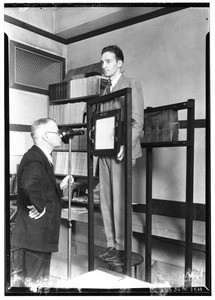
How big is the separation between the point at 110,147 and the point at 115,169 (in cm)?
19

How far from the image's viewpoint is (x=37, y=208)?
187 cm

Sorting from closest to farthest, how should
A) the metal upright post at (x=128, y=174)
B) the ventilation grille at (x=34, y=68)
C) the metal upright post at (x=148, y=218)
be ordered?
the metal upright post at (x=128, y=174) → the metal upright post at (x=148, y=218) → the ventilation grille at (x=34, y=68)

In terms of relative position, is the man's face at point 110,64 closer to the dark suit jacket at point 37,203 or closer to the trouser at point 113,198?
the trouser at point 113,198

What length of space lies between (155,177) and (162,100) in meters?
0.77

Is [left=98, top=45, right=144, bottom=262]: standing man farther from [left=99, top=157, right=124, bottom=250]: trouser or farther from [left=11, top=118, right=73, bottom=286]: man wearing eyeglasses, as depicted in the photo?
[left=11, top=118, right=73, bottom=286]: man wearing eyeglasses

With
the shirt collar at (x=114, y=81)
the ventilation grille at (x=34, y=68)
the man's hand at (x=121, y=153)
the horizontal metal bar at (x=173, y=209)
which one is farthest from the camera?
the ventilation grille at (x=34, y=68)

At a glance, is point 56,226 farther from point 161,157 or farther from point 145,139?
point 161,157

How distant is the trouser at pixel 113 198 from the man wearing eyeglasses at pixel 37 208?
1.09 ft

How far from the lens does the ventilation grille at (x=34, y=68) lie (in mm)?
3046

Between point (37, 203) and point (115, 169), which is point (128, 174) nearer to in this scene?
point (115, 169)

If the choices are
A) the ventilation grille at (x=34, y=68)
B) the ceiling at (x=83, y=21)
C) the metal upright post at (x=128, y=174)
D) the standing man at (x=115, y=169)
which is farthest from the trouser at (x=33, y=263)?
the ceiling at (x=83, y=21)

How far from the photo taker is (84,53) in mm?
3377

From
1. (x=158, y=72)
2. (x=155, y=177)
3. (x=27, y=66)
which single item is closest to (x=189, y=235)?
(x=155, y=177)
